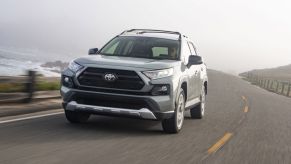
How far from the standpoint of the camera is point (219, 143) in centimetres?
913

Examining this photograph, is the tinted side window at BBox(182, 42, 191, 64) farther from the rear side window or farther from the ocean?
the ocean

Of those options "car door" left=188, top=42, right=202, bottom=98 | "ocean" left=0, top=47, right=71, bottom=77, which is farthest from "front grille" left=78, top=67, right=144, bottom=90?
"ocean" left=0, top=47, right=71, bottom=77

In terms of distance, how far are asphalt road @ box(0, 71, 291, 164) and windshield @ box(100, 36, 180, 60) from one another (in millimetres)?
1345

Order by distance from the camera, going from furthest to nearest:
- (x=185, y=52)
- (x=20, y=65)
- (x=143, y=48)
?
1. (x=20, y=65)
2. (x=185, y=52)
3. (x=143, y=48)

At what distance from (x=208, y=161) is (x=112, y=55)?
3392mm

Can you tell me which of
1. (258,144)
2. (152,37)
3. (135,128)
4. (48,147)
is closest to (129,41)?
(152,37)

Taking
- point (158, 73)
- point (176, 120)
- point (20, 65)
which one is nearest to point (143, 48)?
point (158, 73)

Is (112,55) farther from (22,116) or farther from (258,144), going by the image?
(258,144)

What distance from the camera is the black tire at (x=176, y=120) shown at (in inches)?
369

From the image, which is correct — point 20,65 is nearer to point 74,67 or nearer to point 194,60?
point 194,60

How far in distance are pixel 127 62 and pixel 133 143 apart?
145 cm

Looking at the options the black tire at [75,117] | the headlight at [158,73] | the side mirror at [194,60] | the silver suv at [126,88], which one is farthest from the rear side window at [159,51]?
the black tire at [75,117]

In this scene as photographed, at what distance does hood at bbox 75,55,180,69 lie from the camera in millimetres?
8859

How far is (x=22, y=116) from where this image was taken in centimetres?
1028
